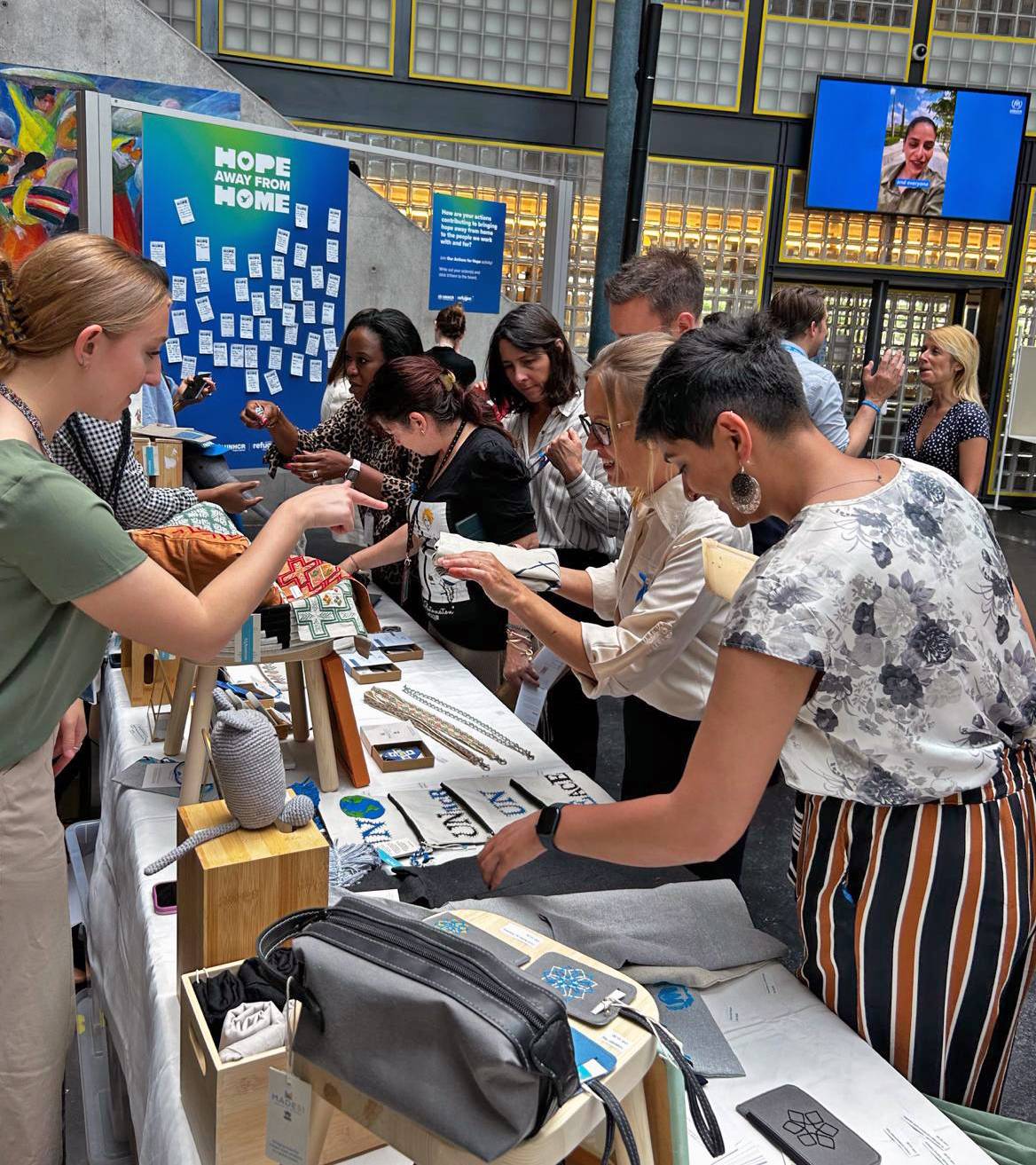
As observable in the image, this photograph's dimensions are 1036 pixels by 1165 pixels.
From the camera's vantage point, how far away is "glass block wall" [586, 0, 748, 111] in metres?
9.95

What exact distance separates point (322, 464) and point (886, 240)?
906 centimetres

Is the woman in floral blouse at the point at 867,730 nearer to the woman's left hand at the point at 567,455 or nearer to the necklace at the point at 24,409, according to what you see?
the necklace at the point at 24,409

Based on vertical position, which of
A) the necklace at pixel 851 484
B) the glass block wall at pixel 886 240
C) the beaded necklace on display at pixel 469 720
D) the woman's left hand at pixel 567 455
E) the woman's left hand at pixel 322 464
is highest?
the glass block wall at pixel 886 240

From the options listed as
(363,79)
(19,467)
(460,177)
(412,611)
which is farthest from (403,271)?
(19,467)

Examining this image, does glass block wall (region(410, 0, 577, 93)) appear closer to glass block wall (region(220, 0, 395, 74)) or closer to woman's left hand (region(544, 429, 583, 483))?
glass block wall (region(220, 0, 395, 74))

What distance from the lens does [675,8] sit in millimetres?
9945

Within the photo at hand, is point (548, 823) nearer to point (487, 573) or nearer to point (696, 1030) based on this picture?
point (696, 1030)

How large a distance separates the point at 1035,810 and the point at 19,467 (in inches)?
53.3

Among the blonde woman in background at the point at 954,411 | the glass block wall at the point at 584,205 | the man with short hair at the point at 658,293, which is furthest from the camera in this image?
the glass block wall at the point at 584,205

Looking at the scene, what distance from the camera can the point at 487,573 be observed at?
2.00m

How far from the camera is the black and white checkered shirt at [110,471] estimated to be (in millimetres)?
2324

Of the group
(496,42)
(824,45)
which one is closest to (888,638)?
(496,42)

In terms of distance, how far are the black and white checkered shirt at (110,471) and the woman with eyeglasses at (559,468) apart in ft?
3.37

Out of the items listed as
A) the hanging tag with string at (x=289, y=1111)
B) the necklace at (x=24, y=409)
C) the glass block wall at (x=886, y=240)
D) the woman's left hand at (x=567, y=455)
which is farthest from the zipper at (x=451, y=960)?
the glass block wall at (x=886, y=240)
